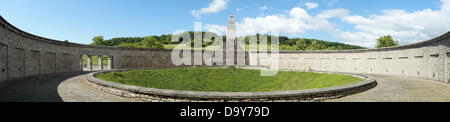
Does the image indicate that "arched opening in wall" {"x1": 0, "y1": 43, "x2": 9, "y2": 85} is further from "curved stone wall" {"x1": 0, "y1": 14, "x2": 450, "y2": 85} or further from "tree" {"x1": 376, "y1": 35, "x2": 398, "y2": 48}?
"tree" {"x1": 376, "y1": 35, "x2": 398, "y2": 48}

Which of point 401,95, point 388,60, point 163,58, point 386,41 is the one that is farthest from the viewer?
point 386,41

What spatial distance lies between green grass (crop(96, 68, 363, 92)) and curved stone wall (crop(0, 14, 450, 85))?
6262mm

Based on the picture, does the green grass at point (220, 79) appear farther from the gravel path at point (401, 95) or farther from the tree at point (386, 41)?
the tree at point (386, 41)

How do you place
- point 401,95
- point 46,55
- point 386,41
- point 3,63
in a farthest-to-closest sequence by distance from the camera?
1. point 386,41
2. point 46,55
3. point 3,63
4. point 401,95

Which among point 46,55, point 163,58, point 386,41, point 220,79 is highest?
point 386,41

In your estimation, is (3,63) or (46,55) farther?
(46,55)

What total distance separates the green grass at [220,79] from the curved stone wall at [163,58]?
247 inches

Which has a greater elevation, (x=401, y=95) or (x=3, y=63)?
(x=3, y=63)

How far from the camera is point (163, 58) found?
122 feet

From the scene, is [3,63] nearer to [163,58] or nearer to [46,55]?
[46,55]

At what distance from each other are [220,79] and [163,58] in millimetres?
13556

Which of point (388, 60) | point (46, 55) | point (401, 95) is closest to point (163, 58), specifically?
point (46, 55)

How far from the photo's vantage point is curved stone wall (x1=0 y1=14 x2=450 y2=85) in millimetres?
15703
